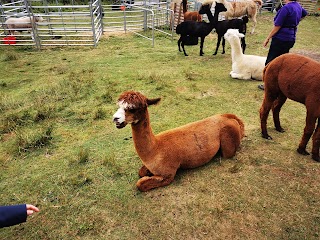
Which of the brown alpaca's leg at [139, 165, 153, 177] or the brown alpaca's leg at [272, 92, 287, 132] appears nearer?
the brown alpaca's leg at [139, 165, 153, 177]

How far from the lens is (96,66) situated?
773 centimetres

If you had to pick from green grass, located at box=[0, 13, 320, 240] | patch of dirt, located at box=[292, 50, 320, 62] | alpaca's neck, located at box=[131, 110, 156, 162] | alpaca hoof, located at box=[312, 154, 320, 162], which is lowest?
green grass, located at box=[0, 13, 320, 240]

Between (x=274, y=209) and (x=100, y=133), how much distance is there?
2841 mm

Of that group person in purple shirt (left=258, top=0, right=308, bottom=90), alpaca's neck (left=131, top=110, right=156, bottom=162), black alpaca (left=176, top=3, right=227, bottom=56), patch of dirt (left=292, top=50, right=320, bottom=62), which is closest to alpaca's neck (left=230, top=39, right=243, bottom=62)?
person in purple shirt (left=258, top=0, right=308, bottom=90)

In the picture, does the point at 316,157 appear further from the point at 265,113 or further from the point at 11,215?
the point at 11,215

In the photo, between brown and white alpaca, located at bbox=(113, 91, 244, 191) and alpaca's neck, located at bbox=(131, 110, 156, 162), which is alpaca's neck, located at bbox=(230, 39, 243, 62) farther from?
alpaca's neck, located at bbox=(131, 110, 156, 162)

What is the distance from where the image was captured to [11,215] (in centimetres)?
170

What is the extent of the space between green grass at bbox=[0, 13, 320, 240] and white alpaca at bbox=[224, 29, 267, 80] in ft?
0.83

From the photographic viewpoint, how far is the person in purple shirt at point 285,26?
441 centimetres

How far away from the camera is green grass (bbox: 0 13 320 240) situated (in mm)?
2594

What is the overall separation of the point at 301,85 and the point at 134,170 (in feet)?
8.02

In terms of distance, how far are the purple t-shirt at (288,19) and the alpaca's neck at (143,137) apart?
10.9 feet

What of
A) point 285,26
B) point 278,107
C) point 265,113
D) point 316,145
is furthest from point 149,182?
point 285,26

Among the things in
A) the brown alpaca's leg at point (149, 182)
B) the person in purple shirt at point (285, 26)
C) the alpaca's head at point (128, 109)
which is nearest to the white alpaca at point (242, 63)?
the person in purple shirt at point (285, 26)
